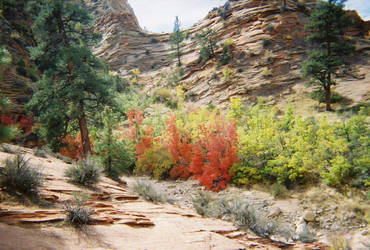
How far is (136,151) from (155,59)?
37.8 m

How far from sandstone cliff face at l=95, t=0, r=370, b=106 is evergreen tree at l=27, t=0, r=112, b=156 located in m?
20.0

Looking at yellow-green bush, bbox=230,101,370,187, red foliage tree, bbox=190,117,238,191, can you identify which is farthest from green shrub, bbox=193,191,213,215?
yellow-green bush, bbox=230,101,370,187

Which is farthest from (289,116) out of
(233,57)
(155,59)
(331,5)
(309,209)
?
(155,59)

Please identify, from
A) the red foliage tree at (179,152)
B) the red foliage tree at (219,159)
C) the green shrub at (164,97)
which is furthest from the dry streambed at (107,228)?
the green shrub at (164,97)

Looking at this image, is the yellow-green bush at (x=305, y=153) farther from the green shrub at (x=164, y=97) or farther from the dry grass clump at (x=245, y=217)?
the green shrub at (x=164, y=97)

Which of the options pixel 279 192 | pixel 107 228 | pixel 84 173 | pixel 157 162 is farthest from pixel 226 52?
pixel 107 228

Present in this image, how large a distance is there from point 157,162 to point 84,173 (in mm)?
11830

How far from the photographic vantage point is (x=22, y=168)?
4402 millimetres

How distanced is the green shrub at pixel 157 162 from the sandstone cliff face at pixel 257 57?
13.6 metres

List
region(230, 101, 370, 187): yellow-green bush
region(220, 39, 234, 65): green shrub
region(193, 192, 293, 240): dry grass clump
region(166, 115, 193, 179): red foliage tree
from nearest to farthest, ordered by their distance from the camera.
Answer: region(193, 192, 293, 240): dry grass clump → region(230, 101, 370, 187): yellow-green bush → region(166, 115, 193, 179): red foliage tree → region(220, 39, 234, 65): green shrub

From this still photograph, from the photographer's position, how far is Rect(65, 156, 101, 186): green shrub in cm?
666

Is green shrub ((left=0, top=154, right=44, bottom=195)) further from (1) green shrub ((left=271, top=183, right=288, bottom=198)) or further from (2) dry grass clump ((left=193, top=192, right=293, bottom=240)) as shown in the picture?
(1) green shrub ((left=271, top=183, right=288, bottom=198))

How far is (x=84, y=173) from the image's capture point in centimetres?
682

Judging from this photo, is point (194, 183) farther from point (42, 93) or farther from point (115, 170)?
point (42, 93)
